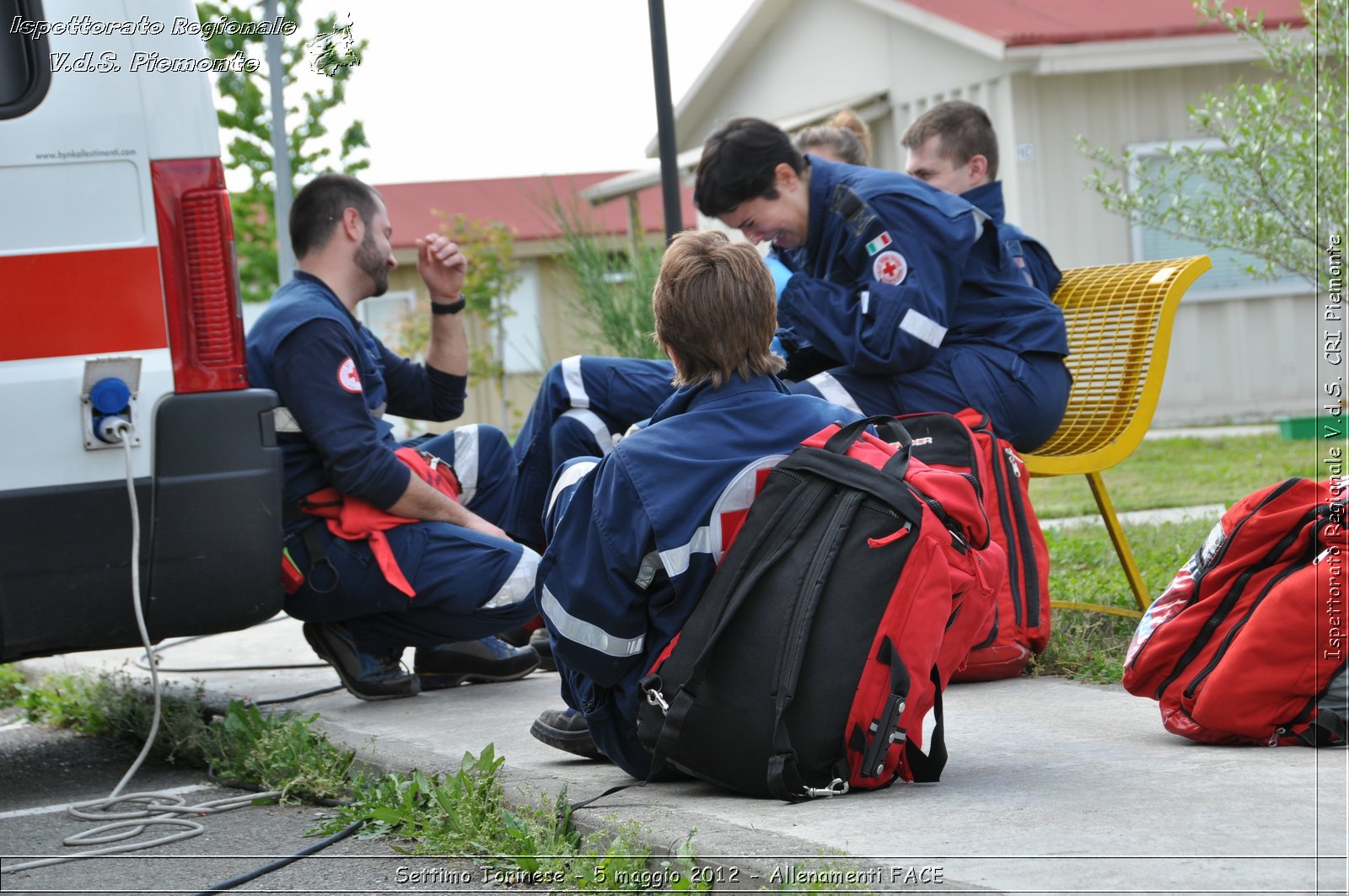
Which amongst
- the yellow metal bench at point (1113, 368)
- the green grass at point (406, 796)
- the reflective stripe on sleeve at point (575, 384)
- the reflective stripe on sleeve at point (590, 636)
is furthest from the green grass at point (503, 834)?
the yellow metal bench at point (1113, 368)

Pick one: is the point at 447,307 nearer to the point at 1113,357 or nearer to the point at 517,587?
the point at 517,587

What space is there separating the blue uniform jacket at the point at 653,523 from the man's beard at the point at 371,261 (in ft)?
6.62

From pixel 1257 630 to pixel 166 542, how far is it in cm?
269

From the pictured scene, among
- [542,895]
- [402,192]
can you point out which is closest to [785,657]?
[542,895]

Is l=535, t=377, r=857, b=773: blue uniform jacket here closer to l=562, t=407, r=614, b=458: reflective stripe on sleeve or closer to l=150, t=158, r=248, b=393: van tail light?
l=150, t=158, r=248, b=393: van tail light

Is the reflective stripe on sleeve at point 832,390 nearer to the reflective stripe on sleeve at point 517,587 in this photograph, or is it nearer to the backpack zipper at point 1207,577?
the reflective stripe on sleeve at point 517,587

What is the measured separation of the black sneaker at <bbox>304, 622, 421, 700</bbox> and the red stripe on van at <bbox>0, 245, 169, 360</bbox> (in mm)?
1277

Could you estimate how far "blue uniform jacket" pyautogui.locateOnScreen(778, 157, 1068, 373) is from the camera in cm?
440

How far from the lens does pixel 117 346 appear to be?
373 cm

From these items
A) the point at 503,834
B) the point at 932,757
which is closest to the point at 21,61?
the point at 503,834

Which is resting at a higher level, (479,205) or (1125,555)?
(479,205)

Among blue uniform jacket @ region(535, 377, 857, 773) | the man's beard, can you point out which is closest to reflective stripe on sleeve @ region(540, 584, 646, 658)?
blue uniform jacket @ region(535, 377, 857, 773)

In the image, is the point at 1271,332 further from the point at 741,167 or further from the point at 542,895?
the point at 542,895

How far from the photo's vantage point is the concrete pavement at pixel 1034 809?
229cm
